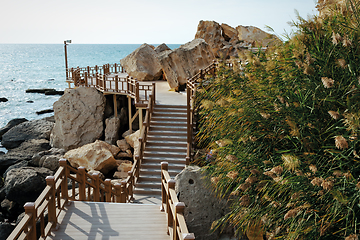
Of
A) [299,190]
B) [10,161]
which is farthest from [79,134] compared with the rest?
[299,190]

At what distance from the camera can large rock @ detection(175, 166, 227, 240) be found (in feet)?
23.2

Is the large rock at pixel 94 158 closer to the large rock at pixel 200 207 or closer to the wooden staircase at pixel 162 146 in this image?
the wooden staircase at pixel 162 146

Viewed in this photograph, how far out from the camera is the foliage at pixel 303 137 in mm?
4363

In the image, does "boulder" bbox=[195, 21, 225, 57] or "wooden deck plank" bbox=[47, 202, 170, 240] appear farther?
"boulder" bbox=[195, 21, 225, 57]

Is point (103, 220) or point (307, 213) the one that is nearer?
point (307, 213)

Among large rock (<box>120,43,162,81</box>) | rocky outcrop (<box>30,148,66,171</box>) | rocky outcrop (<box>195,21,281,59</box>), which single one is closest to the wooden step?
rocky outcrop (<box>30,148,66,171</box>)

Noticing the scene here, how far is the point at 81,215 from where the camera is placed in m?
6.18

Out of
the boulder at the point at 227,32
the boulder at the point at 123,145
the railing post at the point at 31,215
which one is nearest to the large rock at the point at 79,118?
the boulder at the point at 123,145

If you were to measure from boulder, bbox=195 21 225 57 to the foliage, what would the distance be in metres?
22.7

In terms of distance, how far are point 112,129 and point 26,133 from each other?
8.36 meters

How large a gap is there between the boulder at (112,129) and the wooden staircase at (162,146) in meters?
4.99

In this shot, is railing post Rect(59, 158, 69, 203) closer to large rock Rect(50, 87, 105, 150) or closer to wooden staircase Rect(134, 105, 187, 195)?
wooden staircase Rect(134, 105, 187, 195)

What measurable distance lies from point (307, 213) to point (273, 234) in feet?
2.77

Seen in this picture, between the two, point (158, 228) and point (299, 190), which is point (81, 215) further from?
point (299, 190)
